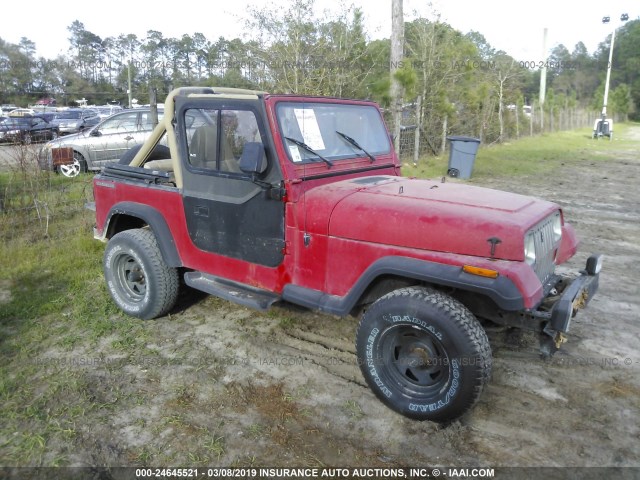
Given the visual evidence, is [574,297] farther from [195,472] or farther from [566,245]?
[195,472]

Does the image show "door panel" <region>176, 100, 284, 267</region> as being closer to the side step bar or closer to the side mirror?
the side mirror

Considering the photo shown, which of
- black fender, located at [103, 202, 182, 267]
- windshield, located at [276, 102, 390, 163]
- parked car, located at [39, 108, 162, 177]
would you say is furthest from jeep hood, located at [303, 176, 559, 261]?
parked car, located at [39, 108, 162, 177]

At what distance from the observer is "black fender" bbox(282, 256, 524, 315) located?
268 centimetres

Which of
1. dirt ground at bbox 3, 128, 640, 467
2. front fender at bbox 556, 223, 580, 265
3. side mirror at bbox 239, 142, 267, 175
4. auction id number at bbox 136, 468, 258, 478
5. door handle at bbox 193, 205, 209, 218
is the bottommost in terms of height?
auction id number at bbox 136, 468, 258, 478

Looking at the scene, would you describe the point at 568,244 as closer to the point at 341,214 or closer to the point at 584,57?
the point at 341,214

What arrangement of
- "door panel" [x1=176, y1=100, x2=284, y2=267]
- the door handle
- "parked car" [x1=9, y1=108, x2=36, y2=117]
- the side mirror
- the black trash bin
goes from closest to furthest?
the side mirror → "door panel" [x1=176, y1=100, x2=284, y2=267] → the door handle → the black trash bin → "parked car" [x1=9, y1=108, x2=36, y2=117]

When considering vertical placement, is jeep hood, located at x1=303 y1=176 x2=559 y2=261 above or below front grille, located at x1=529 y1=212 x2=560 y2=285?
above

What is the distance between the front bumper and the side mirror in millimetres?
2039

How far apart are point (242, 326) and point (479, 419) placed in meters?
2.12

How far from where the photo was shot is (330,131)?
12.7 ft

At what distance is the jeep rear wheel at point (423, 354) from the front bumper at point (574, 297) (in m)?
0.43

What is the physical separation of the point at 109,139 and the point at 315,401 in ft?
33.0

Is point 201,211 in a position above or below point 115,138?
below

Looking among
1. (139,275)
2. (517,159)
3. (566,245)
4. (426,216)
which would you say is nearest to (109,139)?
(139,275)
